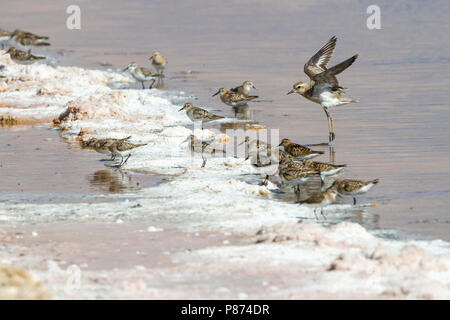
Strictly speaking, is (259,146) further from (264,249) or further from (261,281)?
(261,281)

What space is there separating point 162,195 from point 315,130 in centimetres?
587

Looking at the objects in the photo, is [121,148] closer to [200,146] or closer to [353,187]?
[200,146]

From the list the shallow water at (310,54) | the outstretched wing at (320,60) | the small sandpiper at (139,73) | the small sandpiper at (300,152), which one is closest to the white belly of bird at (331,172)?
the shallow water at (310,54)

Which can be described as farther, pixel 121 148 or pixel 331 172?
pixel 121 148

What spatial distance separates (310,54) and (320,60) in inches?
347

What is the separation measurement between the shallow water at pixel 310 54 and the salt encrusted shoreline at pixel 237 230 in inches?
46.6

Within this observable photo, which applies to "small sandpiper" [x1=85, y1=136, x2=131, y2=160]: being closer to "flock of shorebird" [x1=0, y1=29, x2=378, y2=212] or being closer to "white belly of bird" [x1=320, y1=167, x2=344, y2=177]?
"flock of shorebird" [x1=0, y1=29, x2=378, y2=212]

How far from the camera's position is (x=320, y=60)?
1828 cm

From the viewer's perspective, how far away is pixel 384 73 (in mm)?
23469

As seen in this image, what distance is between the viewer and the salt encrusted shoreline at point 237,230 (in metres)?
7.83

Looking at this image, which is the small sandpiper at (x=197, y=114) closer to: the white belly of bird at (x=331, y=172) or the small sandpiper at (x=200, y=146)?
the small sandpiper at (x=200, y=146)

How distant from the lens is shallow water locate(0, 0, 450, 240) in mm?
13172

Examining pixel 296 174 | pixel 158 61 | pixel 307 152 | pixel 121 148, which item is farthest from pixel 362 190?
pixel 158 61
